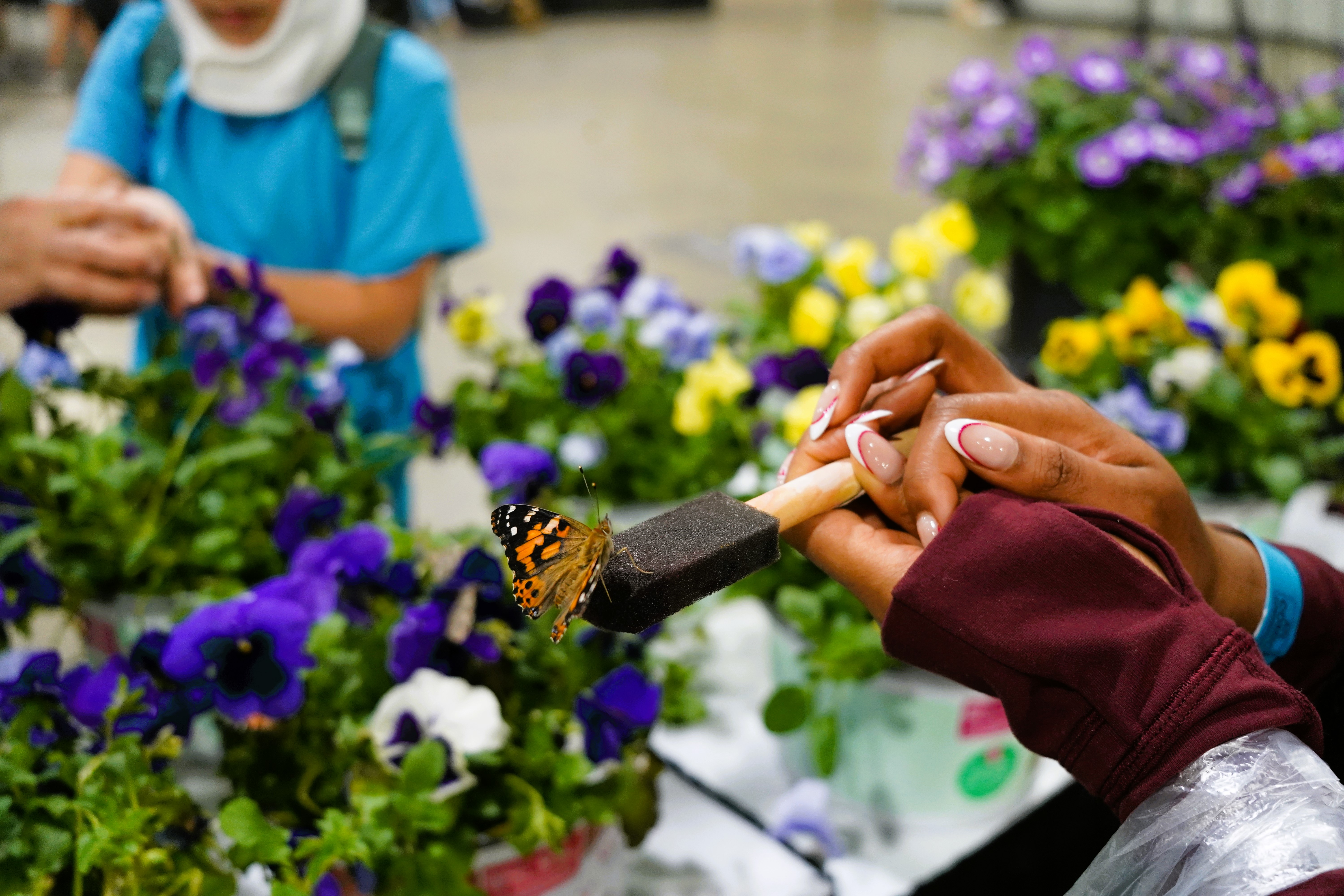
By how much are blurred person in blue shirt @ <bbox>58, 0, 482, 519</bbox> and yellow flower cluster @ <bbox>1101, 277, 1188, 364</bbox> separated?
837 mm

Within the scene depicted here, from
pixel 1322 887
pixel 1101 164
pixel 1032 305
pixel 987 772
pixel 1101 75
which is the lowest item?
pixel 1032 305

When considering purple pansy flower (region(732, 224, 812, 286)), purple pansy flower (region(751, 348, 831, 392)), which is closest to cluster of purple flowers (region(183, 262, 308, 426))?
purple pansy flower (region(751, 348, 831, 392))

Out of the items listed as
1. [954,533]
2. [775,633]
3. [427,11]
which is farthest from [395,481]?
[427,11]

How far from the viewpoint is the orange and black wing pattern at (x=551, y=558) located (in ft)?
1.47

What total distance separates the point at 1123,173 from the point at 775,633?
148 cm

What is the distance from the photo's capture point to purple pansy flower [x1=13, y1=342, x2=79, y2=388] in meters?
0.97

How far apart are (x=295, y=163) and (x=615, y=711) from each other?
0.94 meters

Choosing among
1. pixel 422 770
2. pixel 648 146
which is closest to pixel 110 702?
pixel 422 770

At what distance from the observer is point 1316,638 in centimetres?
56

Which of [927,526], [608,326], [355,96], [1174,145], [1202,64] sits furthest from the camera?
[1202,64]

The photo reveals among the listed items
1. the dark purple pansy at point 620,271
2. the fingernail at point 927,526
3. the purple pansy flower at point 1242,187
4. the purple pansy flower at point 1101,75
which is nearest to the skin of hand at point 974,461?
the fingernail at point 927,526

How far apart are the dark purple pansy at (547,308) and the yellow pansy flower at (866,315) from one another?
0.34 m

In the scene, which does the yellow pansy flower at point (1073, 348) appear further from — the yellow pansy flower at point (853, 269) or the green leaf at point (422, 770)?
the green leaf at point (422, 770)

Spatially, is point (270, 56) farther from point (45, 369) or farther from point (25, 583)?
point (25, 583)
